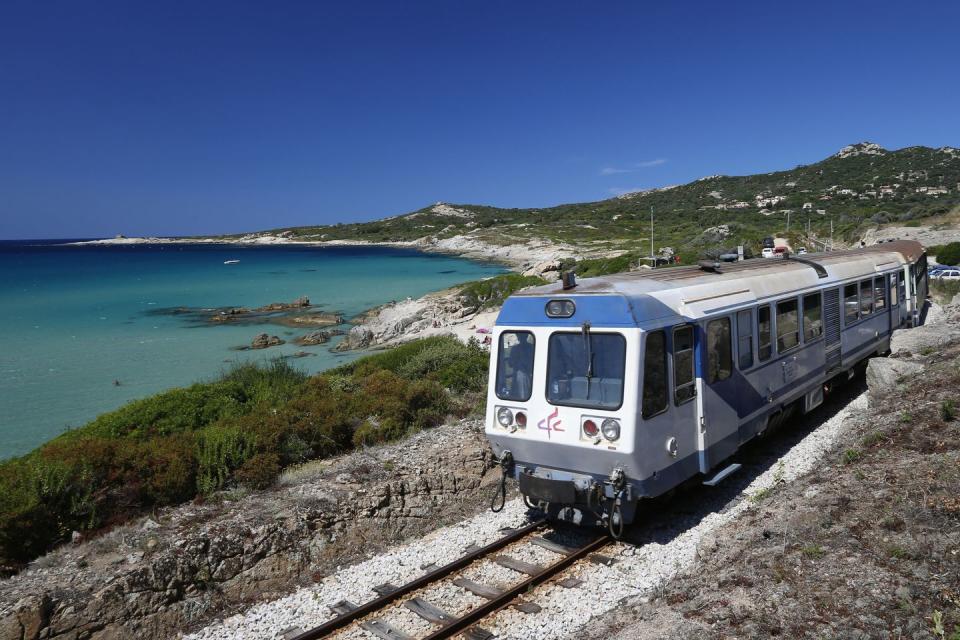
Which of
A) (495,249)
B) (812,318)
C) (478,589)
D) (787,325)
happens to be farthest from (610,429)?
(495,249)

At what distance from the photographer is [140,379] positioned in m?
27.2

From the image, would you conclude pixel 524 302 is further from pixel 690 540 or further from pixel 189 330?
pixel 189 330

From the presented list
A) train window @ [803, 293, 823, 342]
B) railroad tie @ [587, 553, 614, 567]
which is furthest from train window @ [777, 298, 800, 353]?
railroad tie @ [587, 553, 614, 567]

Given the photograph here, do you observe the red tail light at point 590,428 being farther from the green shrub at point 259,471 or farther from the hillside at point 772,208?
the hillside at point 772,208

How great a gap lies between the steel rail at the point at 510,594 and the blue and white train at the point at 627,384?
0.35m

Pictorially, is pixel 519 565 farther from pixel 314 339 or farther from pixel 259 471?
pixel 314 339

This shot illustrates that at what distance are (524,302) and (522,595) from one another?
11.3ft

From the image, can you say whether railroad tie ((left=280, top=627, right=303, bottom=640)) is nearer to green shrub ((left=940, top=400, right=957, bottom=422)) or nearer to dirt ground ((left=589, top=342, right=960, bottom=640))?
dirt ground ((left=589, top=342, right=960, bottom=640))

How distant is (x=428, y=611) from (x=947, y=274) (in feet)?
108

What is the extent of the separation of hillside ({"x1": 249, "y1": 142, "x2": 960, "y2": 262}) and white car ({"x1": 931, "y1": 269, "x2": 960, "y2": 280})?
1268 centimetres

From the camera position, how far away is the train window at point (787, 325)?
31.4ft

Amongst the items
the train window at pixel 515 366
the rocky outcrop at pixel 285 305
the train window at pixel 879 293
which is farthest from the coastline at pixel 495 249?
the train window at pixel 515 366

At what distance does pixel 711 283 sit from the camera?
27.0 ft

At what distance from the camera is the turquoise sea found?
78.5ft
